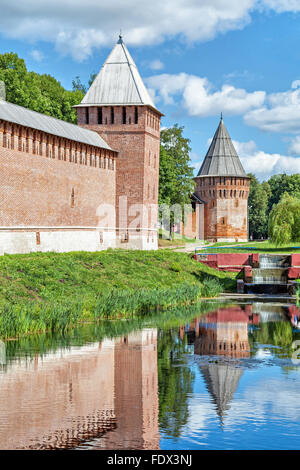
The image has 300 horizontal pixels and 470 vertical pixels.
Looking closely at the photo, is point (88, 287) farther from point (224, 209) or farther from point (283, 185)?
point (283, 185)

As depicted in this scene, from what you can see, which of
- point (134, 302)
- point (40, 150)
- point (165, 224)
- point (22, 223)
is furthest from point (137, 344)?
point (165, 224)

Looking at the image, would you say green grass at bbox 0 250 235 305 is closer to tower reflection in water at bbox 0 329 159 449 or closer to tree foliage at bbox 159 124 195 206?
tower reflection in water at bbox 0 329 159 449

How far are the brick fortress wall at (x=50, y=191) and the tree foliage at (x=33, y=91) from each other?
18.7ft

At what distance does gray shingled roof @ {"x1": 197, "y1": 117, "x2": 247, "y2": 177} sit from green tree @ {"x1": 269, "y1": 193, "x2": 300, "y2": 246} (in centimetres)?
2023

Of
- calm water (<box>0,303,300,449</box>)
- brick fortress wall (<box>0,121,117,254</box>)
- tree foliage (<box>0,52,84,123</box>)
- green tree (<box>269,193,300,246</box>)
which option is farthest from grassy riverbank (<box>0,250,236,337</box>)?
tree foliage (<box>0,52,84,123</box>)

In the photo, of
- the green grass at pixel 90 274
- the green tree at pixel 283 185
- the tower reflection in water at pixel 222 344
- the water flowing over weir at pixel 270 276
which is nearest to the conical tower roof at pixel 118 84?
the green grass at pixel 90 274

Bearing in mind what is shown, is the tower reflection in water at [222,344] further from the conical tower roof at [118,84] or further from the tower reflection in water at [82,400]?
the conical tower roof at [118,84]

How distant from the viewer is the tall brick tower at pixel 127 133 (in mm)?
29516

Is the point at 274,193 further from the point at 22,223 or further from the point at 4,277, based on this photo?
the point at 4,277

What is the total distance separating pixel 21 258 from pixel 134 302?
176 inches

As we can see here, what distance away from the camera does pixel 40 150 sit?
23141mm

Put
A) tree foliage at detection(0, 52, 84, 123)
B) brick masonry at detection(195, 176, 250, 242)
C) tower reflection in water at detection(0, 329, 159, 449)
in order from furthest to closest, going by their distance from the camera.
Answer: brick masonry at detection(195, 176, 250, 242) < tree foliage at detection(0, 52, 84, 123) < tower reflection in water at detection(0, 329, 159, 449)

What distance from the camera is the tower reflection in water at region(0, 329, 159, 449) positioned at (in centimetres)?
703
